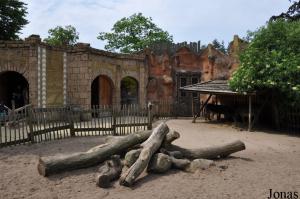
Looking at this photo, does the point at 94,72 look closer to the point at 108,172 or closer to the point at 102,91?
the point at 102,91

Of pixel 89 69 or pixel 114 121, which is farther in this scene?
pixel 89 69

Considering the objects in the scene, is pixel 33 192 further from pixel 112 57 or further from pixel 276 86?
pixel 112 57

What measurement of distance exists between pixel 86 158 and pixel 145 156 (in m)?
1.27

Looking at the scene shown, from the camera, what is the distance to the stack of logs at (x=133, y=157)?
6.46 m

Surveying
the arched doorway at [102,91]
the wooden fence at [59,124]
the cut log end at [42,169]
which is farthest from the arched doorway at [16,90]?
the cut log end at [42,169]

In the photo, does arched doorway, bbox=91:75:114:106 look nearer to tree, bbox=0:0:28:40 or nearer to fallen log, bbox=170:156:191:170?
tree, bbox=0:0:28:40

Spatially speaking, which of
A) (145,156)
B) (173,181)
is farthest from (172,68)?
(173,181)

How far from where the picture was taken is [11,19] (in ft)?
79.8

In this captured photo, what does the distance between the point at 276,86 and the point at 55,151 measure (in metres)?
Answer: 8.75

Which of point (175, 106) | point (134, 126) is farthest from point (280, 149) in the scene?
point (175, 106)

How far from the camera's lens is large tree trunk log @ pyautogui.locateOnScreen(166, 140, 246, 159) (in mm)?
7812

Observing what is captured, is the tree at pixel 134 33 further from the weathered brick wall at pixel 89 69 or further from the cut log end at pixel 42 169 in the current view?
the cut log end at pixel 42 169

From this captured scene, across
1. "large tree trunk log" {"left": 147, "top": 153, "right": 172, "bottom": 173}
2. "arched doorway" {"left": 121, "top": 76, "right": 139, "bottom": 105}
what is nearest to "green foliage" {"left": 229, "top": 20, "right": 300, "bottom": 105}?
"large tree trunk log" {"left": 147, "top": 153, "right": 172, "bottom": 173}

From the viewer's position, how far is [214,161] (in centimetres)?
786
